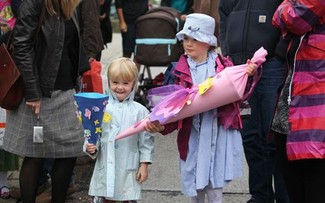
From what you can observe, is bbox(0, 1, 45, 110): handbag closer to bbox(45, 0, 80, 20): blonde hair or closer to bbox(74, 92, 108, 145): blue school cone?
bbox(45, 0, 80, 20): blonde hair

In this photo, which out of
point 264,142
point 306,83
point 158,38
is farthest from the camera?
point 158,38

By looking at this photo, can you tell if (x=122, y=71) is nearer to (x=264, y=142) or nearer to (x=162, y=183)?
(x=264, y=142)

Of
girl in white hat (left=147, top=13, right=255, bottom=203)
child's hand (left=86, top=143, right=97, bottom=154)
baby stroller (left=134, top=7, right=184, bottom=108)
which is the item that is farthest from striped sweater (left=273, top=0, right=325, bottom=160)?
baby stroller (left=134, top=7, right=184, bottom=108)

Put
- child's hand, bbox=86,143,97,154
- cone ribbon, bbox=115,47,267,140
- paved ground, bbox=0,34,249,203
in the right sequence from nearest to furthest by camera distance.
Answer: cone ribbon, bbox=115,47,267,140
child's hand, bbox=86,143,97,154
paved ground, bbox=0,34,249,203

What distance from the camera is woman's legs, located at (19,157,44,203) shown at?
4.49 meters

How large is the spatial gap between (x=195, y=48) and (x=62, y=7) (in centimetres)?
100

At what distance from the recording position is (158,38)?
7.61 m

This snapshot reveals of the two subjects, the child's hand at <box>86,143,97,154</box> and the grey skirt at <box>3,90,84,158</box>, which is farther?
the grey skirt at <box>3,90,84,158</box>

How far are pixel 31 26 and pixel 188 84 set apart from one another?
1.11 m

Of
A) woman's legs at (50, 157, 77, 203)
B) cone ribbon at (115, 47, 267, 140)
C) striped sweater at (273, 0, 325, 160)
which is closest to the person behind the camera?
striped sweater at (273, 0, 325, 160)

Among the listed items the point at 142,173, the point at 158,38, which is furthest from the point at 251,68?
the point at 158,38

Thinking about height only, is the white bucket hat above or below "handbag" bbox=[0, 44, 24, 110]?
above

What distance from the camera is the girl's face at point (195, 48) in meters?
3.98

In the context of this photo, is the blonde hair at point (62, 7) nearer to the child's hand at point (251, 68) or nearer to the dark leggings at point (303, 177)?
the child's hand at point (251, 68)
